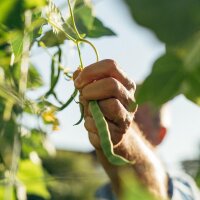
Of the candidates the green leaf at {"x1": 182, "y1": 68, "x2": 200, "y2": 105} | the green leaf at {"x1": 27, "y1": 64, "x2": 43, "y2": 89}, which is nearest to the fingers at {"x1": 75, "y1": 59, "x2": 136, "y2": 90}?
the green leaf at {"x1": 27, "y1": 64, "x2": 43, "y2": 89}

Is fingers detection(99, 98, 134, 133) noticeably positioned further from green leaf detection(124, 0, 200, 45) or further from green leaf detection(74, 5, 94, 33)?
green leaf detection(124, 0, 200, 45)

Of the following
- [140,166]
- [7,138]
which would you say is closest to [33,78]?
[7,138]

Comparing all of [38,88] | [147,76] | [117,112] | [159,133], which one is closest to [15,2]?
[147,76]

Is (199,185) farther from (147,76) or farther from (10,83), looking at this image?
(10,83)

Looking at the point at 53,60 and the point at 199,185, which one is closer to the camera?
the point at 199,185

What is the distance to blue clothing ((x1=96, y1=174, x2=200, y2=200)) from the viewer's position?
2.11 metres

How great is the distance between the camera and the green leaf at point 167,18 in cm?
24

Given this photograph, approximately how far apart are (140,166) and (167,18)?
65.5 inches

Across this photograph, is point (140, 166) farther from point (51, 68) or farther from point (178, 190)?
point (51, 68)

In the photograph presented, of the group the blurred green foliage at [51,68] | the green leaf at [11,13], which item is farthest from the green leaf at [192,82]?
the green leaf at [11,13]

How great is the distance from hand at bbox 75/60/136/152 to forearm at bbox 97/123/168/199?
430 mm

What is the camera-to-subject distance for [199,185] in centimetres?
50

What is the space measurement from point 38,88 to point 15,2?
82cm

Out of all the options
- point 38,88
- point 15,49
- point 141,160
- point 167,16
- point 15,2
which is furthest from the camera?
point 141,160
